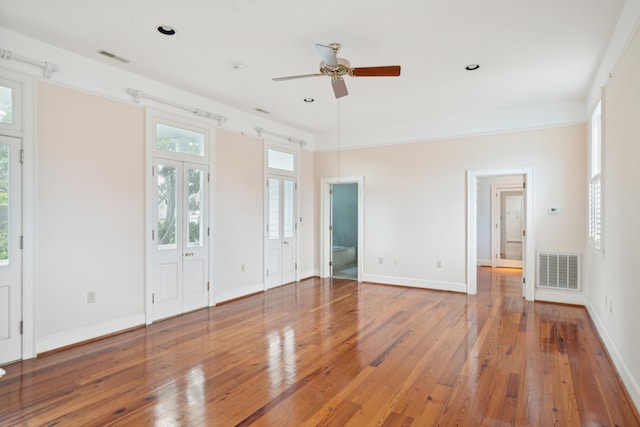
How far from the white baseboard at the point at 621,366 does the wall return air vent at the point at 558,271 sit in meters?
1.15

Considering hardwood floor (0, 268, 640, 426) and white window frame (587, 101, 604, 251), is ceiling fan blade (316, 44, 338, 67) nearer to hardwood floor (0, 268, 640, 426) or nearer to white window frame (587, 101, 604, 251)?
hardwood floor (0, 268, 640, 426)

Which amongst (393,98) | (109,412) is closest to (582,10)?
(393,98)

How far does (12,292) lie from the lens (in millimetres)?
3232

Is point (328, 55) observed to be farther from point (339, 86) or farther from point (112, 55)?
point (112, 55)

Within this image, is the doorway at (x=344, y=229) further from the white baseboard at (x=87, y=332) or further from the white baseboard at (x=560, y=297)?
the white baseboard at (x=87, y=332)

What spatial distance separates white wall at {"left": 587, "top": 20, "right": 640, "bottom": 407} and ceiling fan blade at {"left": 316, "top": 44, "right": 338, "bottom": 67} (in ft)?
7.12

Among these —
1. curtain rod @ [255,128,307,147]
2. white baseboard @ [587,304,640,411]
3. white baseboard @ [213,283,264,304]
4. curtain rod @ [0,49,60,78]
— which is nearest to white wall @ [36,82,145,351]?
curtain rod @ [0,49,60,78]

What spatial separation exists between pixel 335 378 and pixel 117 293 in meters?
2.66

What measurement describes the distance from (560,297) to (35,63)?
6982 millimetres

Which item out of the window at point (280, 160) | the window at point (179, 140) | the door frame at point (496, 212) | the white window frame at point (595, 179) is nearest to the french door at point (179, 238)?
the window at point (179, 140)

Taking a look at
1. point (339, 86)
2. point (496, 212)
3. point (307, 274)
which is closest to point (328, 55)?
point (339, 86)

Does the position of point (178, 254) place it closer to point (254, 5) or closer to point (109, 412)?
point (109, 412)

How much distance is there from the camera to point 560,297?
17.6 ft

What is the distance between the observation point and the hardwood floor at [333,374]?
2.40 meters
